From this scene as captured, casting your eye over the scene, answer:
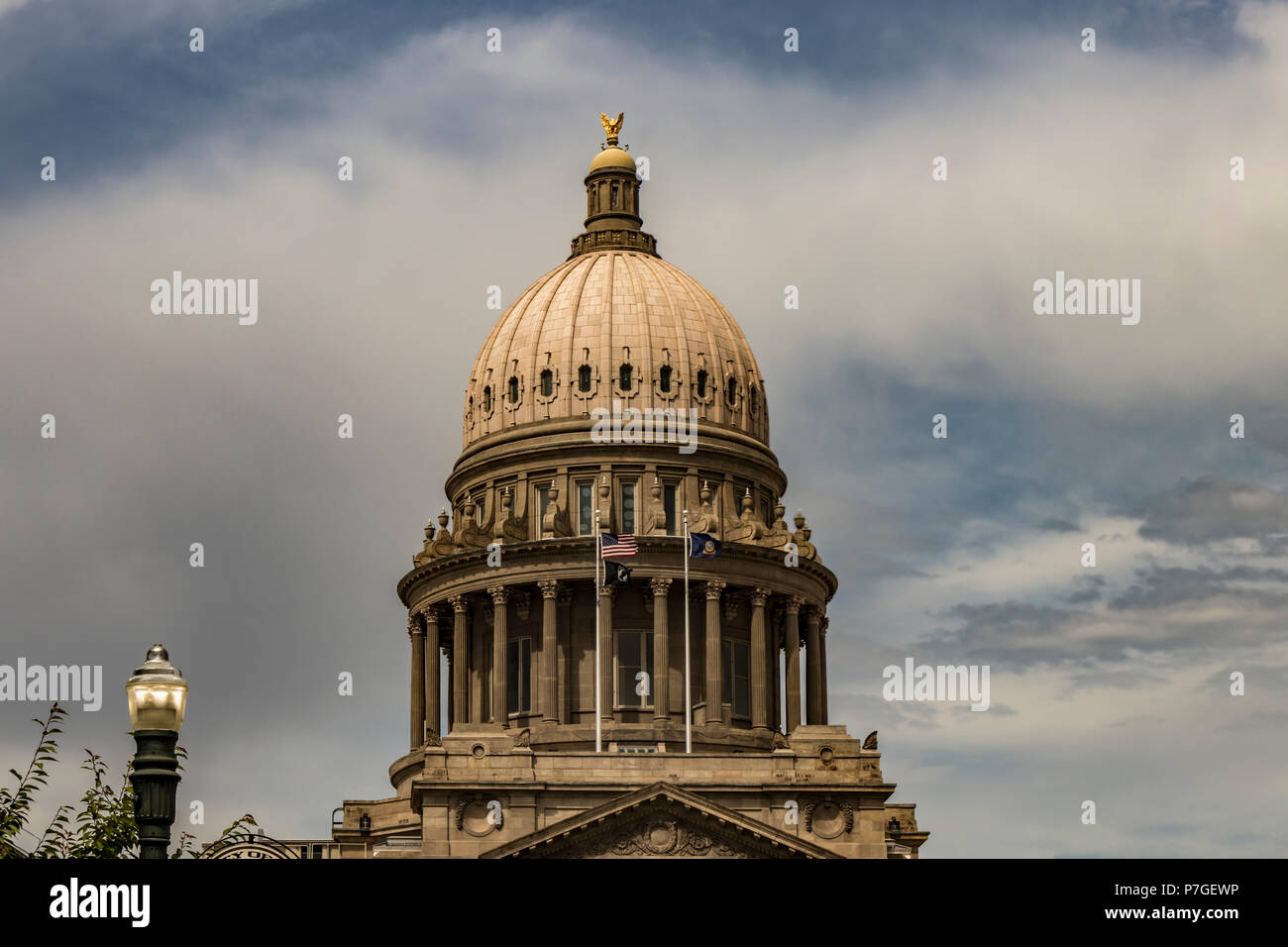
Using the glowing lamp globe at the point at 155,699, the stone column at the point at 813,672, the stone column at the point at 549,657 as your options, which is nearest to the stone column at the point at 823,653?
the stone column at the point at 813,672

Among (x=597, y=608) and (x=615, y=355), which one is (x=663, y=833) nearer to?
(x=597, y=608)

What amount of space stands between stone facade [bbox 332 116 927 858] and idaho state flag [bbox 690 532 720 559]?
3.20 meters

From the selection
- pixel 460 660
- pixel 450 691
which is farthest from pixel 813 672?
pixel 450 691

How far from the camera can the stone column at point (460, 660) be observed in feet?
360

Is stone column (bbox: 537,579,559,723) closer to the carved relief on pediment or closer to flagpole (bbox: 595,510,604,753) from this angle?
flagpole (bbox: 595,510,604,753)

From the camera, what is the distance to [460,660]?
109562 millimetres

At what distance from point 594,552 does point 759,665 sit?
8.09 m

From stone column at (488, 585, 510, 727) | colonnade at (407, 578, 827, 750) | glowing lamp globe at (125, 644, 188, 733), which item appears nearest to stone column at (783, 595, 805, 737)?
colonnade at (407, 578, 827, 750)

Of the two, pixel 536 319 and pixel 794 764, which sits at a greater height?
pixel 536 319

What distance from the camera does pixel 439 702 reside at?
11206cm

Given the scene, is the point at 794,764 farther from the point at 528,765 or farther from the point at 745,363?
the point at 745,363

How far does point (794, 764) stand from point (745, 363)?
30311 millimetres
